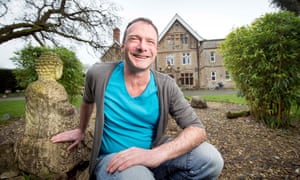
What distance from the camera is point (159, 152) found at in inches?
54.9

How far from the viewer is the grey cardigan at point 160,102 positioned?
161 cm

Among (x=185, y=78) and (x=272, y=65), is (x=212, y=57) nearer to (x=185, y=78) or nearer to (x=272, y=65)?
(x=185, y=78)

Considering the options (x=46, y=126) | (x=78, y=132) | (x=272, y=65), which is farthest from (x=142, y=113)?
(x=272, y=65)

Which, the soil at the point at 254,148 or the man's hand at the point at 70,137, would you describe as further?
the soil at the point at 254,148

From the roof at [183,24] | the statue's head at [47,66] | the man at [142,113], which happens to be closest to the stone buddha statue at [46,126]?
the statue's head at [47,66]

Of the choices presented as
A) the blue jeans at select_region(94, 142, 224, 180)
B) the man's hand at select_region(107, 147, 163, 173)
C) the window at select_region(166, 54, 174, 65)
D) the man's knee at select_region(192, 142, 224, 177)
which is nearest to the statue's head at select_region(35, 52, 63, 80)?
the blue jeans at select_region(94, 142, 224, 180)

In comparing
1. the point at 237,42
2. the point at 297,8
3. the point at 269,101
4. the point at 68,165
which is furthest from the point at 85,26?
the point at 297,8

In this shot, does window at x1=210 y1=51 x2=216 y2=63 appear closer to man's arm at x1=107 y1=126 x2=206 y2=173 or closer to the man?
the man

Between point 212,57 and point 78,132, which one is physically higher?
point 212,57

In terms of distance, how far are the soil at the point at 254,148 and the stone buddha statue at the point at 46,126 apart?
1.77 feet

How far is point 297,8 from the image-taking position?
11.7 metres

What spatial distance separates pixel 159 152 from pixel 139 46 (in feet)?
2.76

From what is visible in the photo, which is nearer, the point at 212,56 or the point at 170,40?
the point at 212,56

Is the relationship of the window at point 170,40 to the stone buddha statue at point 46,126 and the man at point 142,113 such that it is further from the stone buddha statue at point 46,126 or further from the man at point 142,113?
the man at point 142,113
